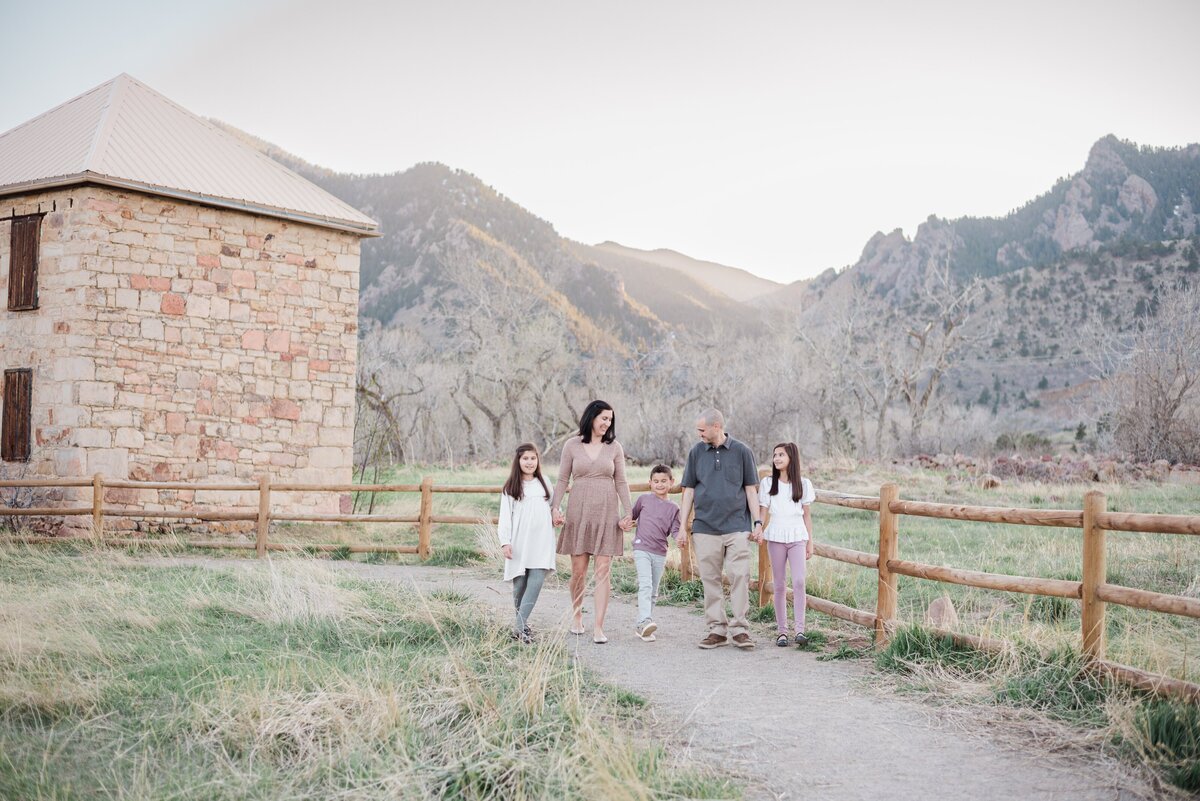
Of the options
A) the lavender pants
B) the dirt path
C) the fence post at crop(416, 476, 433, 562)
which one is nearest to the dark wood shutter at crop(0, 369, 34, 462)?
the fence post at crop(416, 476, 433, 562)

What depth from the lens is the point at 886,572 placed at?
664cm

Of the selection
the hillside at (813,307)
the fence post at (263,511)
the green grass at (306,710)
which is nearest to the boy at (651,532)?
the green grass at (306,710)

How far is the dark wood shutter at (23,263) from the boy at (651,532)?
35.4ft

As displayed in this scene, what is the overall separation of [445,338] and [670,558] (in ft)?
161

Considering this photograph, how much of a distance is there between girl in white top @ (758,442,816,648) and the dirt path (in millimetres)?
361

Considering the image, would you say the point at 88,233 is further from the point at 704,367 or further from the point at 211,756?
the point at 704,367

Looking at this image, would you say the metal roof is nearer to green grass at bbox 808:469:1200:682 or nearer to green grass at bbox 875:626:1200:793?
green grass at bbox 808:469:1200:682

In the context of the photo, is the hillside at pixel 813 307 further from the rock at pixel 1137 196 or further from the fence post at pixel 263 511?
the fence post at pixel 263 511

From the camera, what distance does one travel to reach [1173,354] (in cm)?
2402

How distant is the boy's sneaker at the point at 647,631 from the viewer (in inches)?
279

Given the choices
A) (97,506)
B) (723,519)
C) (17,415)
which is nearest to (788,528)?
(723,519)

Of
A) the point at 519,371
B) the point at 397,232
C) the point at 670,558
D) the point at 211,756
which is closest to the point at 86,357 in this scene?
the point at 670,558

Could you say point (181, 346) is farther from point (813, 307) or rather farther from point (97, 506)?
point (813, 307)

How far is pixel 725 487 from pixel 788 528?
60 cm
